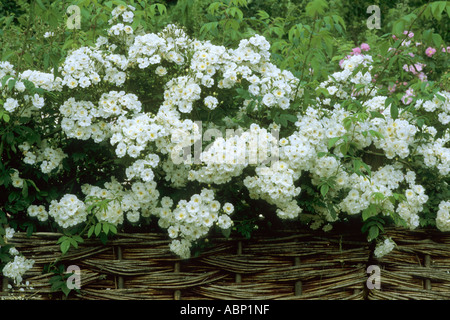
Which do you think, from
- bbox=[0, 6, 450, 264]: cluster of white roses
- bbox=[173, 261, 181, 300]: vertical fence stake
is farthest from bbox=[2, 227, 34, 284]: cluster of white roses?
bbox=[173, 261, 181, 300]: vertical fence stake

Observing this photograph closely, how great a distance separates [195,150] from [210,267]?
0.51 meters

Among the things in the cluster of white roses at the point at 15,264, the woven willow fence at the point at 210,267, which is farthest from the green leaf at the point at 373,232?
the cluster of white roses at the point at 15,264

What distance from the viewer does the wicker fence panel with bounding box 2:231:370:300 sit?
2.23 metres

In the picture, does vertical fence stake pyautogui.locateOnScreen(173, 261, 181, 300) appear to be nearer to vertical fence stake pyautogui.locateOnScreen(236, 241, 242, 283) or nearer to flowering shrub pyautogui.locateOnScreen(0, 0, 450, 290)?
flowering shrub pyautogui.locateOnScreen(0, 0, 450, 290)

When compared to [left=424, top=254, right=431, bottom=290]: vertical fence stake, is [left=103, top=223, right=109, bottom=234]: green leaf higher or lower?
higher

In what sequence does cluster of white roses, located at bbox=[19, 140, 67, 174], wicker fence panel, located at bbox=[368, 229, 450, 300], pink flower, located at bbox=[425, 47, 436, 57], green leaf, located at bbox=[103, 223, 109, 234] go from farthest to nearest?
1. pink flower, located at bbox=[425, 47, 436, 57]
2. wicker fence panel, located at bbox=[368, 229, 450, 300]
3. cluster of white roses, located at bbox=[19, 140, 67, 174]
4. green leaf, located at bbox=[103, 223, 109, 234]

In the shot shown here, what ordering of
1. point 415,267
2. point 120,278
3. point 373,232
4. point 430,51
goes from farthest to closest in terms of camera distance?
point 430,51 < point 415,267 < point 120,278 < point 373,232

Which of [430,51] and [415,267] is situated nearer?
[415,267]

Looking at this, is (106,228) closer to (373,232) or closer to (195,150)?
(195,150)

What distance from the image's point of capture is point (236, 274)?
88.7 inches

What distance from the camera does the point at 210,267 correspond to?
7.38 ft

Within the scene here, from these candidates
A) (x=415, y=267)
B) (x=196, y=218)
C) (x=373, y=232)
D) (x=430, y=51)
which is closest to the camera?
(x=196, y=218)

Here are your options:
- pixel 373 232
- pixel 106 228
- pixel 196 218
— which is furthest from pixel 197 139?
pixel 373 232

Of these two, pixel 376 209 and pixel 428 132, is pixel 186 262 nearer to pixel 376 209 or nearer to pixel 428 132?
pixel 376 209
